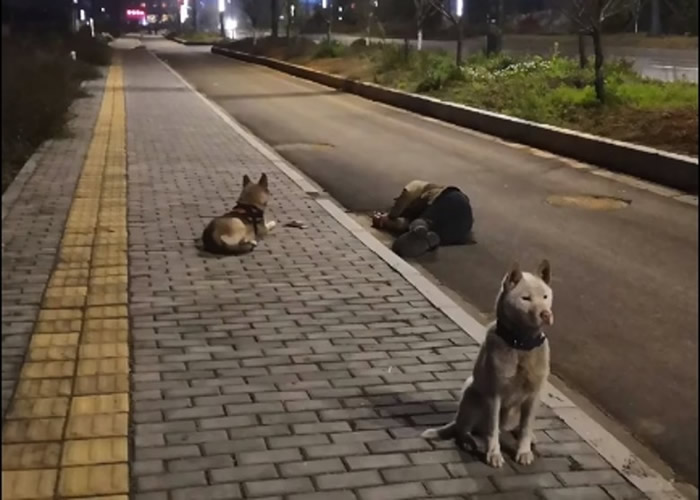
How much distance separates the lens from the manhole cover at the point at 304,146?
16059 mm

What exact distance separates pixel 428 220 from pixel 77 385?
15.3 feet

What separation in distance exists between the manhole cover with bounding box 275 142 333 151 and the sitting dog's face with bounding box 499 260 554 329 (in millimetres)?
12024

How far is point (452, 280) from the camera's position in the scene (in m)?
7.93

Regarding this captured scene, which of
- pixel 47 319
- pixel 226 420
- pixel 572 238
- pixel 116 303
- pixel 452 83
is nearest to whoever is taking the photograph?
pixel 226 420

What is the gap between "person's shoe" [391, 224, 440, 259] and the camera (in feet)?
28.5

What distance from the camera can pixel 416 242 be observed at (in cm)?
874

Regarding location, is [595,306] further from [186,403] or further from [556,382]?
[186,403]

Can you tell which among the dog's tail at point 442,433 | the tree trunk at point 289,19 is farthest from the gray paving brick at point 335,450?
the tree trunk at point 289,19

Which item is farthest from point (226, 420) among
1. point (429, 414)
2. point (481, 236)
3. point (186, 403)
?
point (481, 236)

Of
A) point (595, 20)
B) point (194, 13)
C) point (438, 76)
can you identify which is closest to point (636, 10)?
point (438, 76)

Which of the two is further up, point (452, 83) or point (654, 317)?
point (452, 83)

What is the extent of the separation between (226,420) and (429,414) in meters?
0.92

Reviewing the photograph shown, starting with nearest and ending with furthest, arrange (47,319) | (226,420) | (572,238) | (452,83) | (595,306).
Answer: (226,420) < (47,319) < (595,306) < (572,238) < (452,83)

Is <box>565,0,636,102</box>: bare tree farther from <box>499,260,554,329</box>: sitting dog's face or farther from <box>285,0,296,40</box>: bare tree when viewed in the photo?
<box>285,0,296,40</box>: bare tree
